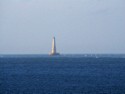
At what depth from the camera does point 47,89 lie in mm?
59094

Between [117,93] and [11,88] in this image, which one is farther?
[11,88]

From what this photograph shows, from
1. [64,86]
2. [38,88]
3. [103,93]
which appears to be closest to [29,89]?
[38,88]

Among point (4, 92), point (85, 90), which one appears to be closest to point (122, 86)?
point (85, 90)

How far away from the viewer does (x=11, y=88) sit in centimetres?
6075

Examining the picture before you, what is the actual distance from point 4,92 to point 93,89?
10.8 metres

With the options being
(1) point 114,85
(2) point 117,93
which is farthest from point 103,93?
(1) point 114,85

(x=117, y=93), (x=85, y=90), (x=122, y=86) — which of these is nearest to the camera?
(x=117, y=93)

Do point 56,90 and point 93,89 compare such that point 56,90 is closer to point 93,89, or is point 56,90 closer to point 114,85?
point 93,89

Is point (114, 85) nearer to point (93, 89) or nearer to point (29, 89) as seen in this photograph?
point (93, 89)

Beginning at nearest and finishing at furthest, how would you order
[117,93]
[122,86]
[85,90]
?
Answer: [117,93] < [85,90] < [122,86]

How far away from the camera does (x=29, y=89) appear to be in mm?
58969

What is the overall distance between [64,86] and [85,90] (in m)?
5.63

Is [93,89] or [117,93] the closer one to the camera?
[117,93]

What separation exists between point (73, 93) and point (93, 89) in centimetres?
516
